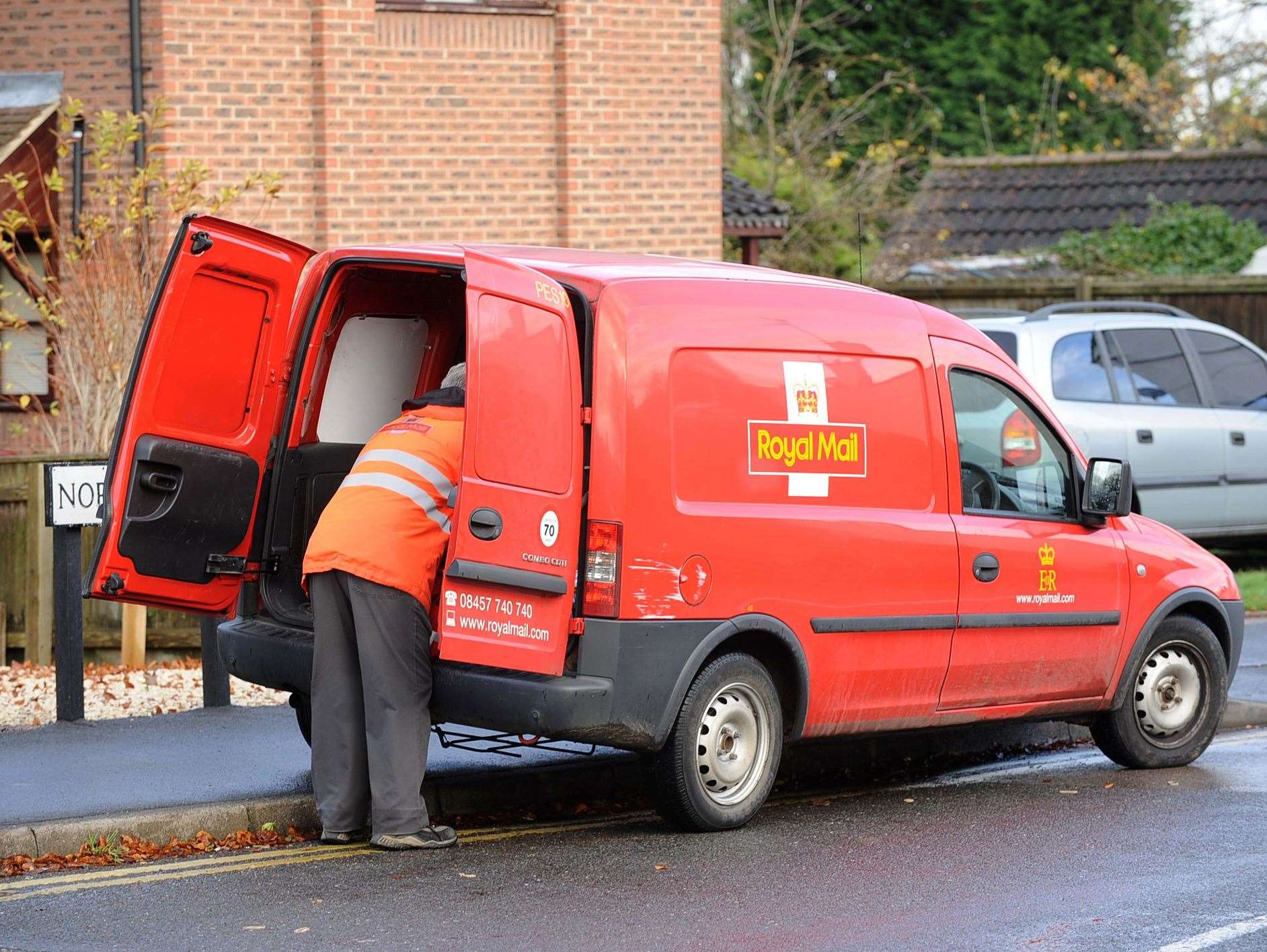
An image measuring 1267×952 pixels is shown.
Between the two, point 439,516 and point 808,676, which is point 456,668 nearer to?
point 439,516

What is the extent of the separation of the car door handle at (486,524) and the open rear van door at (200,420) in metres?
1.37

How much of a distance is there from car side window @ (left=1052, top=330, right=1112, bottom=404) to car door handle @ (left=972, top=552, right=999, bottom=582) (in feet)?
17.4

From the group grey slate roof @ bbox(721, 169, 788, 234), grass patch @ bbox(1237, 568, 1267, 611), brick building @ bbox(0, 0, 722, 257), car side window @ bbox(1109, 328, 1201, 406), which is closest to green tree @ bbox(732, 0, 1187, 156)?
grey slate roof @ bbox(721, 169, 788, 234)

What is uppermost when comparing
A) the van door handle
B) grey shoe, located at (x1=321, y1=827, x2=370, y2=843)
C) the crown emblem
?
the crown emblem

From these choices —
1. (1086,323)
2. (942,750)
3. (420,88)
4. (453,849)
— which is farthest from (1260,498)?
(453,849)

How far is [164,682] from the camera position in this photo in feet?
34.3

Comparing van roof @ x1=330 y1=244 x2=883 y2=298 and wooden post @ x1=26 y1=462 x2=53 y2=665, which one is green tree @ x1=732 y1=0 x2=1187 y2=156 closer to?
wooden post @ x1=26 y1=462 x2=53 y2=665

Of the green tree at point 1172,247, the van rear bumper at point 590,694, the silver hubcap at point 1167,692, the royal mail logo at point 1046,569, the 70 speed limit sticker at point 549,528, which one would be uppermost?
the green tree at point 1172,247

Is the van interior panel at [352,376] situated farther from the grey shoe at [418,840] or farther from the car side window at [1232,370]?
the car side window at [1232,370]

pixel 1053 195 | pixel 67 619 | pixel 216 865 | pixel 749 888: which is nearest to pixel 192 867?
pixel 216 865

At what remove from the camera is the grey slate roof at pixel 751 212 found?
1898 centimetres

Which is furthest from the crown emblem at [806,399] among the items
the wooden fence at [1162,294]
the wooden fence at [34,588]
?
the wooden fence at [1162,294]

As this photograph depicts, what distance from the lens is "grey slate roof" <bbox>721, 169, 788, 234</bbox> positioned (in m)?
19.0

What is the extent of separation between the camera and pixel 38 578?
37.1 ft
